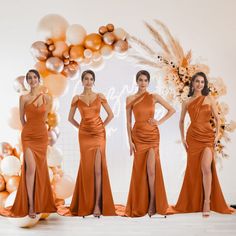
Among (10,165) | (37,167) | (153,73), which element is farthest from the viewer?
(153,73)

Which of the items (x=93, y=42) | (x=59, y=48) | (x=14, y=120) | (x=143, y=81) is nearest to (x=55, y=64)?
(x=59, y=48)

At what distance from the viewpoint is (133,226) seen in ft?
13.9

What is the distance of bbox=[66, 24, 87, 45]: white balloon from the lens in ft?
14.0

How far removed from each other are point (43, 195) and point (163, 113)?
54.1 inches

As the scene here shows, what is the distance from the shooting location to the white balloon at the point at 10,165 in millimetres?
4203

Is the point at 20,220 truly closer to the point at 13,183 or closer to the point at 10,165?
the point at 13,183

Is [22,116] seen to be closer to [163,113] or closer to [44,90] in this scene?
[44,90]

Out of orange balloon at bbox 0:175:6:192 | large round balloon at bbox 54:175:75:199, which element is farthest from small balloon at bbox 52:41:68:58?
orange balloon at bbox 0:175:6:192

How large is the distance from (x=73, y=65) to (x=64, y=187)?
1.15 metres

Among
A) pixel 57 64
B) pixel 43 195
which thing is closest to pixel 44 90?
pixel 57 64

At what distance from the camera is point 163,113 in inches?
170

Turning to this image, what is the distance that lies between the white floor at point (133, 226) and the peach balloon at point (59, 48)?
5.17 feet

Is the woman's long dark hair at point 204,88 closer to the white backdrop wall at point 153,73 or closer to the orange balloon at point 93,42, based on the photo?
the white backdrop wall at point 153,73

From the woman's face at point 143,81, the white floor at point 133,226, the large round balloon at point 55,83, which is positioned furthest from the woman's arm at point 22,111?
the woman's face at point 143,81
